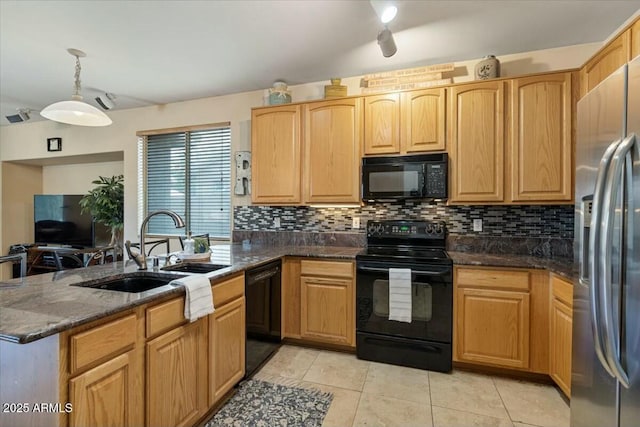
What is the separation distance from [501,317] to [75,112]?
3450mm

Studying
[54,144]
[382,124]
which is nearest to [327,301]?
[382,124]

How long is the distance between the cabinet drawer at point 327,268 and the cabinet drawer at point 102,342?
1.54 meters

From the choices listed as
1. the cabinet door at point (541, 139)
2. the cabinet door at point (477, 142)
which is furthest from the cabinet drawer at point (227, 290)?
the cabinet door at point (541, 139)

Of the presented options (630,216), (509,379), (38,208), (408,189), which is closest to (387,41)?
(408,189)

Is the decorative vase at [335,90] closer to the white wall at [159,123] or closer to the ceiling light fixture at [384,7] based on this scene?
the white wall at [159,123]

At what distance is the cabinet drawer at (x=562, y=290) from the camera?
1804mm

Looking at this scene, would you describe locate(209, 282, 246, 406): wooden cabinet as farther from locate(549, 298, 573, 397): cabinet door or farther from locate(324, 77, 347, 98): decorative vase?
locate(549, 298, 573, 397): cabinet door

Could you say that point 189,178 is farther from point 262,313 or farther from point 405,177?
Answer: point 405,177

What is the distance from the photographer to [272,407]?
1.90 m

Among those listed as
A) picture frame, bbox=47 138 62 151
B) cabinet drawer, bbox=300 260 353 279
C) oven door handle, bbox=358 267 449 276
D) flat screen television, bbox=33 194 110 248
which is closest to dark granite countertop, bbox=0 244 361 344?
cabinet drawer, bbox=300 260 353 279

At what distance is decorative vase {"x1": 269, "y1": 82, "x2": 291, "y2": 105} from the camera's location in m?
3.05

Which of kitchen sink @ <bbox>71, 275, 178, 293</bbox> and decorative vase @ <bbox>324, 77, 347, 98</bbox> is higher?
decorative vase @ <bbox>324, 77, 347, 98</bbox>

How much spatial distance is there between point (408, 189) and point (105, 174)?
15.8 ft

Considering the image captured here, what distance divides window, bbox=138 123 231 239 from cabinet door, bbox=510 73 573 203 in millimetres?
2920
